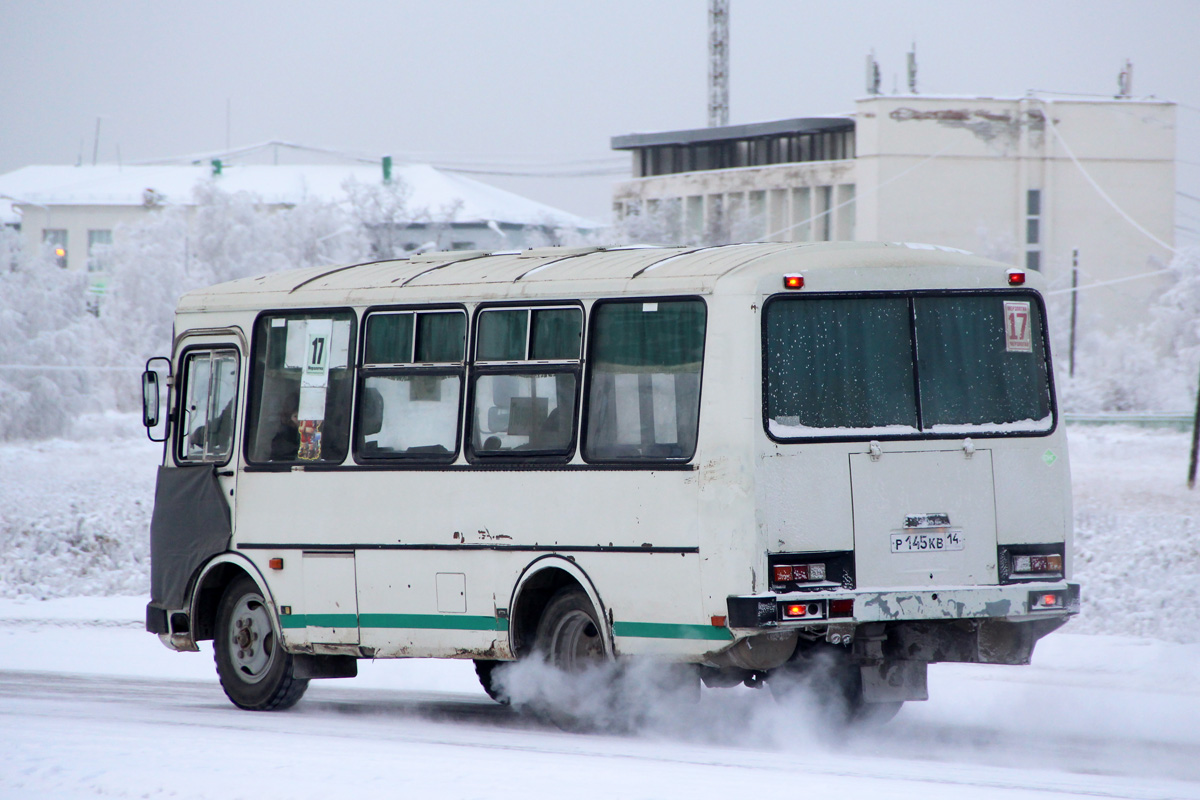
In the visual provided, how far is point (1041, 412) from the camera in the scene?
10375 millimetres

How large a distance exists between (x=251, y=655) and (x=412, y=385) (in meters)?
2.52

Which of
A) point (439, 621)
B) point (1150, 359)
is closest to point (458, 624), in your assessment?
point (439, 621)

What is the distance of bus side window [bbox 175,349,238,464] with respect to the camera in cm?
1273

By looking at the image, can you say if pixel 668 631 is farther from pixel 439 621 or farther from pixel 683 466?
pixel 439 621

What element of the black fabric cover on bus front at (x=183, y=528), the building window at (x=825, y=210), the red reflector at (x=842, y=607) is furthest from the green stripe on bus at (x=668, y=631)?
the building window at (x=825, y=210)

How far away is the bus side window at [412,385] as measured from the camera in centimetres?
1129

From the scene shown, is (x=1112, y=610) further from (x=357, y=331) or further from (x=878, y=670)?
(x=357, y=331)

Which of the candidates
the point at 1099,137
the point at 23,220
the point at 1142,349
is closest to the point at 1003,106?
the point at 1099,137

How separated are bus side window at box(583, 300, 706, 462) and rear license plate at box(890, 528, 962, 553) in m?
1.24

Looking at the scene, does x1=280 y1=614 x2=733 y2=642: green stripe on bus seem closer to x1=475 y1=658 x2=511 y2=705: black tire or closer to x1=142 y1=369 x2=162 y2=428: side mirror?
x1=475 y1=658 x2=511 y2=705: black tire

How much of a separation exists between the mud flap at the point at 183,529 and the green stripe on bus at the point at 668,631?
3594 millimetres

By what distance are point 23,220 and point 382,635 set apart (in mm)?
129776

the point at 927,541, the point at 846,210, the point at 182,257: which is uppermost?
the point at 846,210

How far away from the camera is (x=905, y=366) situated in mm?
10086
